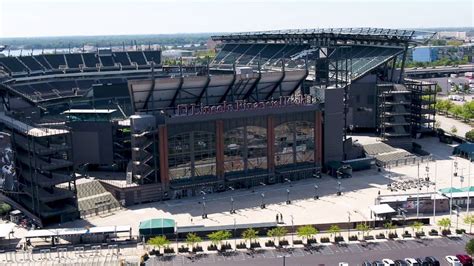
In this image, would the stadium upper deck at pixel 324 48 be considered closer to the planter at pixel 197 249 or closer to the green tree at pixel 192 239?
the green tree at pixel 192 239

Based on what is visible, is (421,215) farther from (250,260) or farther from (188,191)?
(188,191)

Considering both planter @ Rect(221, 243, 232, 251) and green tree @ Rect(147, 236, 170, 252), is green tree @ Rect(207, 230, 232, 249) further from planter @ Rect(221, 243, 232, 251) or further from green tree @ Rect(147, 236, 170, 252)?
green tree @ Rect(147, 236, 170, 252)

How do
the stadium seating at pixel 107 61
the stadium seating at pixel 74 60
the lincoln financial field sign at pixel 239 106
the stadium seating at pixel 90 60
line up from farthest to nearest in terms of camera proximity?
the stadium seating at pixel 107 61
the stadium seating at pixel 90 60
the stadium seating at pixel 74 60
the lincoln financial field sign at pixel 239 106

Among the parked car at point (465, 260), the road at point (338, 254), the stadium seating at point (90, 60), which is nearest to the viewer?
the parked car at point (465, 260)

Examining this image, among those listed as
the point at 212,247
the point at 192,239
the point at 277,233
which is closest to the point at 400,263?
the point at 277,233

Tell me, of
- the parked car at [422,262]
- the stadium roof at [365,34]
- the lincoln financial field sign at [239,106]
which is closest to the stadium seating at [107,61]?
the stadium roof at [365,34]

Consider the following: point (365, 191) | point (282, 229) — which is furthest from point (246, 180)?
point (282, 229)
